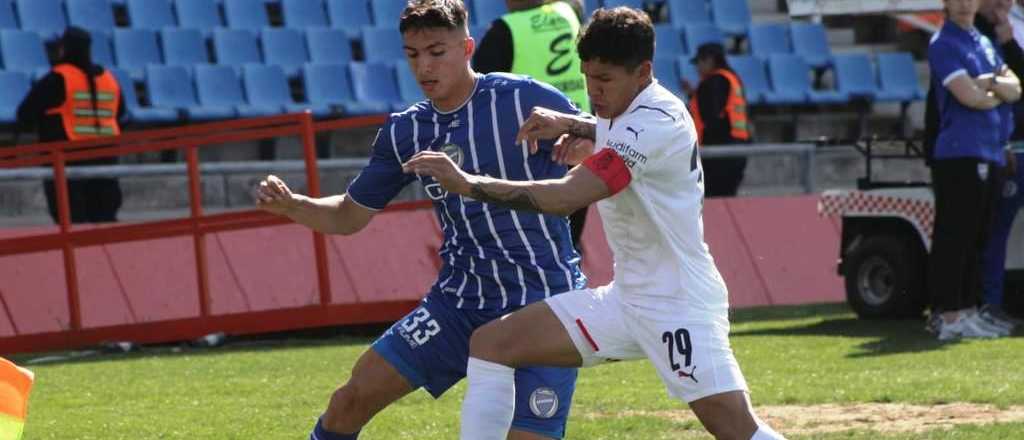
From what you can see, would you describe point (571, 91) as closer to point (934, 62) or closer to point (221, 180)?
point (934, 62)

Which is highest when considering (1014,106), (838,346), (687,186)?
(687,186)

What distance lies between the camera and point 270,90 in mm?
19594

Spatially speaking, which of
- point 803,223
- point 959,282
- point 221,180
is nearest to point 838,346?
point 959,282

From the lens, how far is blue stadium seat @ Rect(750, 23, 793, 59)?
74.6ft

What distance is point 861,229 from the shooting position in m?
14.2

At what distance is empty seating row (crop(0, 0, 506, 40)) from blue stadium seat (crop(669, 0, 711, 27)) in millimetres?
2188

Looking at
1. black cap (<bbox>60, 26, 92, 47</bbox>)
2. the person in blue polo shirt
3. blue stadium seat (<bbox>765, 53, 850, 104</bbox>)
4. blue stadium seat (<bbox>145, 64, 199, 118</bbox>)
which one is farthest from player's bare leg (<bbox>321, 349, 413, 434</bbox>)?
blue stadium seat (<bbox>765, 53, 850, 104</bbox>)

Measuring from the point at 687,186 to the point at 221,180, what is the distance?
34.6 feet

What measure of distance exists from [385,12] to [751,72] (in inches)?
160

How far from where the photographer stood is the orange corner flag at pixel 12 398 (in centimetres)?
646

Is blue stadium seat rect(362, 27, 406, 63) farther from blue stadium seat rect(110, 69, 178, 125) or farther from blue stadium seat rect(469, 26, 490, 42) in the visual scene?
blue stadium seat rect(110, 69, 178, 125)

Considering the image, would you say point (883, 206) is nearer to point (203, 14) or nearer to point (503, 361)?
point (503, 361)

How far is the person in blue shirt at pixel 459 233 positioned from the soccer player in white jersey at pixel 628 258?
0.33 meters

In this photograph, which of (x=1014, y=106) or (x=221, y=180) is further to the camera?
(x=221, y=180)
